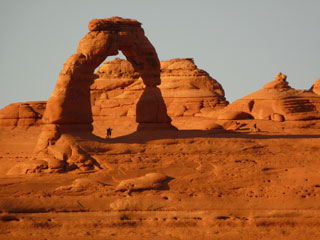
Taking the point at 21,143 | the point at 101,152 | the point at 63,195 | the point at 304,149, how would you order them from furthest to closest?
the point at 21,143, the point at 304,149, the point at 101,152, the point at 63,195

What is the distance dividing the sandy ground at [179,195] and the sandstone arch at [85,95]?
0.64 m

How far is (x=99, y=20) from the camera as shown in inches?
799

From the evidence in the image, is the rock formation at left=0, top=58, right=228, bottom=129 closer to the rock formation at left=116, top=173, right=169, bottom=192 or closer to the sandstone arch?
the sandstone arch

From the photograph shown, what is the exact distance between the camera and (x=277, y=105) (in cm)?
3089

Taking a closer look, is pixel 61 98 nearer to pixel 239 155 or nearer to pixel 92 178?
pixel 92 178

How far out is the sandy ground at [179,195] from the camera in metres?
15.0

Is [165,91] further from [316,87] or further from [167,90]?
[316,87]

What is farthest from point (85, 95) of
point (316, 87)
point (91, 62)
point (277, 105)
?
point (316, 87)

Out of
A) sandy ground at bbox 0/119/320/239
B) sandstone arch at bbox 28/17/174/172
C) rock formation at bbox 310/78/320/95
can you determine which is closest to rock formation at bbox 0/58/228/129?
rock formation at bbox 310/78/320/95

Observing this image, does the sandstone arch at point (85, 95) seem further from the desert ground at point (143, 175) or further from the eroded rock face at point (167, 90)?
the eroded rock face at point (167, 90)

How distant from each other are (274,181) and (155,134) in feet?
14.6

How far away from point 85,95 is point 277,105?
1369cm

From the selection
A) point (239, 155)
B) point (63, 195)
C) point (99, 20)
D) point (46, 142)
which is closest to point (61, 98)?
point (46, 142)

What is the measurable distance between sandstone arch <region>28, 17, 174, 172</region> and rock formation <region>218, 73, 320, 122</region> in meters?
9.75
